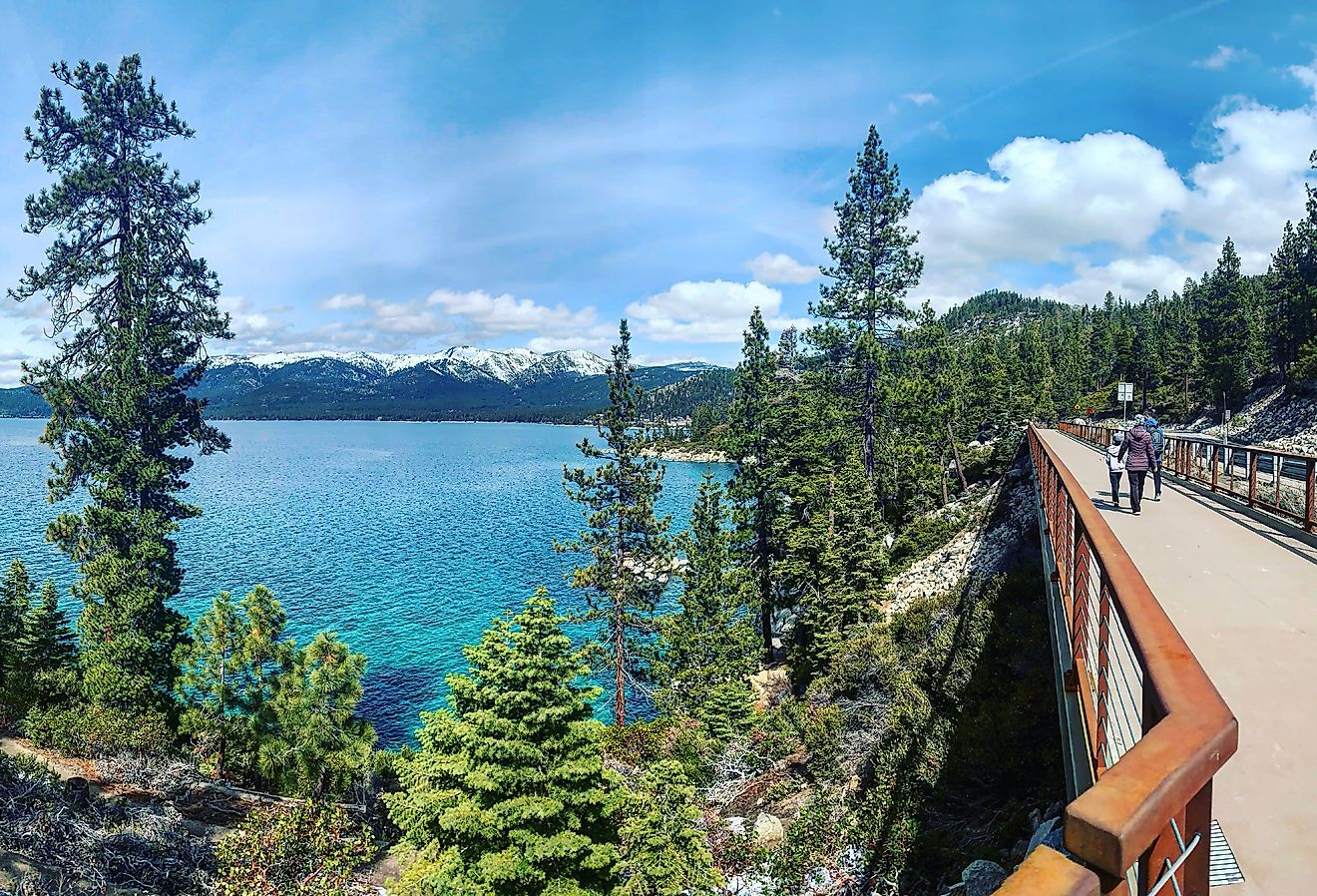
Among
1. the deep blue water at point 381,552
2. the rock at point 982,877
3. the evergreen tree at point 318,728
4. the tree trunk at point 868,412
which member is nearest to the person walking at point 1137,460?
the rock at point 982,877

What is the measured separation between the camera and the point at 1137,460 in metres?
12.1

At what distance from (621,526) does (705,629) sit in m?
4.86

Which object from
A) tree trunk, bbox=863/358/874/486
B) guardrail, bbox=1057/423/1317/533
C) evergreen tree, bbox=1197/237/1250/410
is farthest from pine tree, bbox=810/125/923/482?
evergreen tree, bbox=1197/237/1250/410

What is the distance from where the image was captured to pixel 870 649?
18.3 metres

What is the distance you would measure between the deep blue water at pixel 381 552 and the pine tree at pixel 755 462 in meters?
8.80

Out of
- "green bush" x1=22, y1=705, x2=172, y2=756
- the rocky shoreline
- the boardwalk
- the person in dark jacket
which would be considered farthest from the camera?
the rocky shoreline

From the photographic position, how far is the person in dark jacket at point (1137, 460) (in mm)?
11891

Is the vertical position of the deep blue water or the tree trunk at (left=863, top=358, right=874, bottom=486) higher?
the tree trunk at (left=863, top=358, right=874, bottom=486)

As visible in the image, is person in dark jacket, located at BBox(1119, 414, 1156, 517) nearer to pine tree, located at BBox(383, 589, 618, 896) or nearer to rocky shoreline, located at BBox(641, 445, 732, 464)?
pine tree, located at BBox(383, 589, 618, 896)

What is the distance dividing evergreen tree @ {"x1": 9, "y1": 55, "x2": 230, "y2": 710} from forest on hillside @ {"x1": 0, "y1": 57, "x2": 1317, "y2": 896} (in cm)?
7

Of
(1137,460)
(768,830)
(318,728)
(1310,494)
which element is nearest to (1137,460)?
(1137,460)

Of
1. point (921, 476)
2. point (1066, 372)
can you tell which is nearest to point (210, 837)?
point (921, 476)

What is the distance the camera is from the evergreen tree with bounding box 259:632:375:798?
19031 mm

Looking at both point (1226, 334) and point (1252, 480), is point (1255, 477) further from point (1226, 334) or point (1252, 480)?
point (1226, 334)
